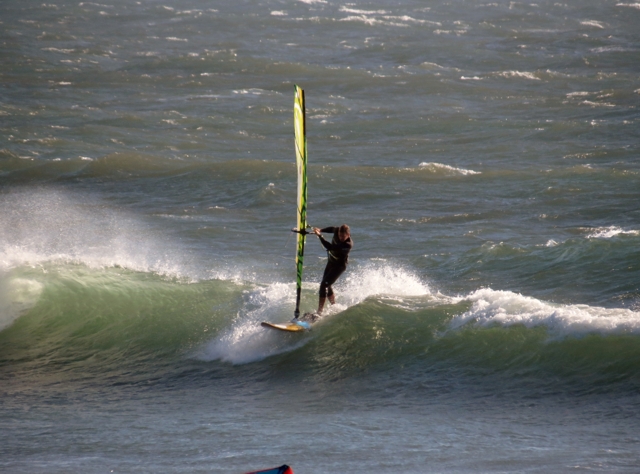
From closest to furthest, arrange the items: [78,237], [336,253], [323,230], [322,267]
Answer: [323,230], [336,253], [322,267], [78,237]

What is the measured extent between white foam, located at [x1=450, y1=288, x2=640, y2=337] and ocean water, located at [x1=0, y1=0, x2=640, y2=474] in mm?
32

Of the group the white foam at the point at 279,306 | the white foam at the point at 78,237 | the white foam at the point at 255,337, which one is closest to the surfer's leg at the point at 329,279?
the white foam at the point at 279,306

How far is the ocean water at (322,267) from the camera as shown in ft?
22.8

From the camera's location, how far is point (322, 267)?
1274 cm

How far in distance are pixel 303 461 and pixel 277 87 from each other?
24.2 metres

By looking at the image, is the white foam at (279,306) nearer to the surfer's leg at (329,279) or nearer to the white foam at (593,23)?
the surfer's leg at (329,279)

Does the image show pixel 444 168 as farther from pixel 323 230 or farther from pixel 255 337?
pixel 323 230

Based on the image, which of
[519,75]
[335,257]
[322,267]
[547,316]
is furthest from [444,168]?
[519,75]

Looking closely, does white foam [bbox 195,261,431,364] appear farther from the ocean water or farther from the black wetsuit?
the black wetsuit

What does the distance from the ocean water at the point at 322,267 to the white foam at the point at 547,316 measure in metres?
0.03

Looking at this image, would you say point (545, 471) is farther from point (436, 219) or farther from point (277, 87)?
point (277, 87)

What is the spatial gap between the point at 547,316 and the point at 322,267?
4351mm

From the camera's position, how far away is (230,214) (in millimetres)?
16156

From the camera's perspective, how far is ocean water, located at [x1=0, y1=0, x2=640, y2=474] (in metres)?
6.95
